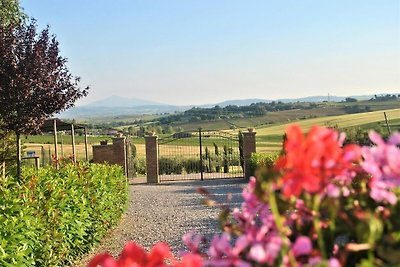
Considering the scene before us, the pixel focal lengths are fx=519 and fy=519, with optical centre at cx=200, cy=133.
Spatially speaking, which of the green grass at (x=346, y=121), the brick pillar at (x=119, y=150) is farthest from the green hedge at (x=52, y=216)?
the green grass at (x=346, y=121)

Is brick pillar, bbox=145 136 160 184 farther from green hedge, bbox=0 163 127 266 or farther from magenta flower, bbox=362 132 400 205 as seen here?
magenta flower, bbox=362 132 400 205

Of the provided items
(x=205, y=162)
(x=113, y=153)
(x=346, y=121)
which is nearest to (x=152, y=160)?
(x=113, y=153)

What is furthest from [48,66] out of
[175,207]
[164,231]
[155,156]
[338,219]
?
[338,219]

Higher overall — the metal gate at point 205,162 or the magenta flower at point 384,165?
the magenta flower at point 384,165

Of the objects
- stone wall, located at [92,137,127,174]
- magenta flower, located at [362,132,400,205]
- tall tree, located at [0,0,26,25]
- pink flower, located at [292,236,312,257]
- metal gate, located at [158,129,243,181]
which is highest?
tall tree, located at [0,0,26,25]

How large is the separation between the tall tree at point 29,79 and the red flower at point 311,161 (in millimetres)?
11460

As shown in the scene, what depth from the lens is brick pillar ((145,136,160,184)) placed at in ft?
61.9

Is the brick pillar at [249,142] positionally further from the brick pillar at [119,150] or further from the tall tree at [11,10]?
the tall tree at [11,10]

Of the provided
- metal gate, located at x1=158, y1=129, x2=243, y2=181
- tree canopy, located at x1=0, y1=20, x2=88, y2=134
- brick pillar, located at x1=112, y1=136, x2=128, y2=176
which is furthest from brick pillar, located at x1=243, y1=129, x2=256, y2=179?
tree canopy, located at x1=0, y1=20, x2=88, y2=134

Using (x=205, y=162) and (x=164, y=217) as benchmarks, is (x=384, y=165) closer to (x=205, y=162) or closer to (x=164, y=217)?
(x=164, y=217)

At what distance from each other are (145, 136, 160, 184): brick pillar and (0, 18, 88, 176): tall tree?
643 cm

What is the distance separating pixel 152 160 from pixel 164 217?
8.10 m

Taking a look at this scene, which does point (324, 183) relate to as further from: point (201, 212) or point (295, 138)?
A: point (201, 212)

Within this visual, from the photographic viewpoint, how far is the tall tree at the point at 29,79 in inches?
469
